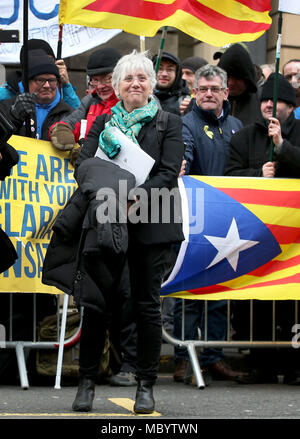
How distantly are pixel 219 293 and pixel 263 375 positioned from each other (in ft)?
2.82

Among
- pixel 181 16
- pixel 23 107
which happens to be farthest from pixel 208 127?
pixel 23 107

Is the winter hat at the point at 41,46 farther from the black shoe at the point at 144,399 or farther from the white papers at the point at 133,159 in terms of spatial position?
the black shoe at the point at 144,399

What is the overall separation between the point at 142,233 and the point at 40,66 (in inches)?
108

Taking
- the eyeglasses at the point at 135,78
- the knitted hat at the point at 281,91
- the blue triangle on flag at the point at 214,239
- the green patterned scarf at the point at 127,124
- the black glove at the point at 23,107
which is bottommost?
the blue triangle on flag at the point at 214,239

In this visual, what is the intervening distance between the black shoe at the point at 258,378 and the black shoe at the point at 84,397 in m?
2.24

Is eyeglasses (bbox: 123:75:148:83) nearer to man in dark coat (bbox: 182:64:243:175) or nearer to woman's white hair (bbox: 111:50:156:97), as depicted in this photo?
woman's white hair (bbox: 111:50:156:97)

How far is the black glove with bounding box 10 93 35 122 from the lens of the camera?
A: 782cm

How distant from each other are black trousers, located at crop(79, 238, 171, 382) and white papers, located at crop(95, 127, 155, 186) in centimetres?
42

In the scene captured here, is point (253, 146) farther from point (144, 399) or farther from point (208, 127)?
point (144, 399)

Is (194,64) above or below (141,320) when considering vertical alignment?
above

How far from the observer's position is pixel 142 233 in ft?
21.7

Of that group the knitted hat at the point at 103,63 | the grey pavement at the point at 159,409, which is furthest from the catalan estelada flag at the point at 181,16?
the grey pavement at the point at 159,409

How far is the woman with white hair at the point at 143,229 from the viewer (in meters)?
6.61
